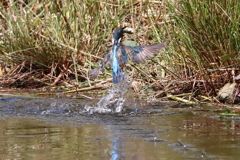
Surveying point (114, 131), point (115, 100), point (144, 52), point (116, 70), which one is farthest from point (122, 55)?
point (114, 131)

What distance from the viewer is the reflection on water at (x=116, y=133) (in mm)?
2732

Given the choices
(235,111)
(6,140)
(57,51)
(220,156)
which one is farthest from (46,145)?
(57,51)

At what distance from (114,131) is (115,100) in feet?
4.95

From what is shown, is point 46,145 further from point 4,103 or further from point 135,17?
point 135,17

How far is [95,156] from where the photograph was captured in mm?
2660

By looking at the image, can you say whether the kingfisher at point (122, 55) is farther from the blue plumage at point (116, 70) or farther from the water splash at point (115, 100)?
the water splash at point (115, 100)

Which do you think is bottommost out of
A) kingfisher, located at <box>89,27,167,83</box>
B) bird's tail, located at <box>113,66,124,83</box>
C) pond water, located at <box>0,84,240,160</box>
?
pond water, located at <box>0,84,240,160</box>

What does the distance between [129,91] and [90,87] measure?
2.05ft

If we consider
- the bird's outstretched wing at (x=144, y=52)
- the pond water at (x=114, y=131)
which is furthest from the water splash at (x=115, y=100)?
the bird's outstretched wing at (x=144, y=52)

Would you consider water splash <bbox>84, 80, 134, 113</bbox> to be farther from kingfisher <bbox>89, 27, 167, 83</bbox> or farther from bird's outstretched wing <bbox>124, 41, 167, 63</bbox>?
bird's outstretched wing <bbox>124, 41, 167, 63</bbox>

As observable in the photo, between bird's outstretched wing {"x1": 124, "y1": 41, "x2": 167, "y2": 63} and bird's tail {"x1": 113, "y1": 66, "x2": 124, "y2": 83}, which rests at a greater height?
bird's outstretched wing {"x1": 124, "y1": 41, "x2": 167, "y2": 63}

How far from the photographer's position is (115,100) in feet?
16.4

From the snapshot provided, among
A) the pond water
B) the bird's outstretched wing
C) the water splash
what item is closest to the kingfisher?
the bird's outstretched wing

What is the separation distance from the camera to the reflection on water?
2732 millimetres
